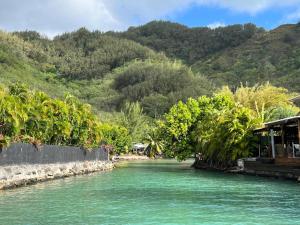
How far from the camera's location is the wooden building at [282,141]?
2935 centimetres

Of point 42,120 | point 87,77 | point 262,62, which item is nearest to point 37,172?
point 42,120

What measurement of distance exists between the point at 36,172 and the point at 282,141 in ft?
53.1

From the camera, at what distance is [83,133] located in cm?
4278

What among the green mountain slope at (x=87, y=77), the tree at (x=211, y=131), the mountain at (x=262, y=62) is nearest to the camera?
the tree at (x=211, y=131)

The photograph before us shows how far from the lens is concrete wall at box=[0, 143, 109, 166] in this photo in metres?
23.9

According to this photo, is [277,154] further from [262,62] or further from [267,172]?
[262,62]

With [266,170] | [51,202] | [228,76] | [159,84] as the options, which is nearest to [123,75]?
[159,84]

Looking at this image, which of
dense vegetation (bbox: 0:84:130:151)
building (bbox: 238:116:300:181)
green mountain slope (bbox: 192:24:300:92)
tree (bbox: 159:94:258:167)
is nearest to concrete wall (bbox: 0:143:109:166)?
dense vegetation (bbox: 0:84:130:151)

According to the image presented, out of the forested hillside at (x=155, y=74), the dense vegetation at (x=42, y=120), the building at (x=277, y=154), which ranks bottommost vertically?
the building at (x=277, y=154)

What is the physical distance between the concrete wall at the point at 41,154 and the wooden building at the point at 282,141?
49.2 ft

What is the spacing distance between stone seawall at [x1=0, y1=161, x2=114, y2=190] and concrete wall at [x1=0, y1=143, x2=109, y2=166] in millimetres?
277

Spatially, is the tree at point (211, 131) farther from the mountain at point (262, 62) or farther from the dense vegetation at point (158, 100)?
the mountain at point (262, 62)

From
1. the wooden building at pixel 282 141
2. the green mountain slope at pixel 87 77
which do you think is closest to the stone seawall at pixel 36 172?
the wooden building at pixel 282 141

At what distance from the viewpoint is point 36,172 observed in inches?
1131
